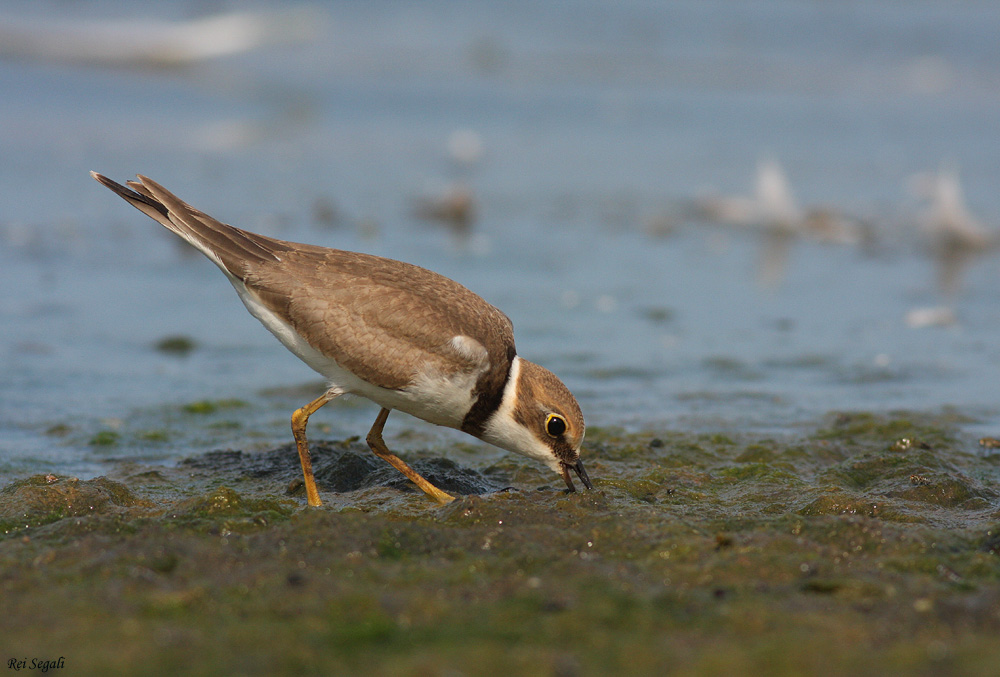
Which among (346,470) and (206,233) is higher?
(206,233)

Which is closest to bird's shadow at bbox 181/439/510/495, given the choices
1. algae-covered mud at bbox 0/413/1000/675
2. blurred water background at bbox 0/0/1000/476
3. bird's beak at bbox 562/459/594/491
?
algae-covered mud at bbox 0/413/1000/675

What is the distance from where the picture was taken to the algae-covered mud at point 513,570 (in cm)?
351

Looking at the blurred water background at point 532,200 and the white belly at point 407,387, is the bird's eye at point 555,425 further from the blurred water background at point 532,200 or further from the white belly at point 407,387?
the blurred water background at point 532,200

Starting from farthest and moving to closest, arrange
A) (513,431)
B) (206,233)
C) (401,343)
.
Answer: (206,233)
(513,431)
(401,343)

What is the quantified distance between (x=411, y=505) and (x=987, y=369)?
5.62 metres

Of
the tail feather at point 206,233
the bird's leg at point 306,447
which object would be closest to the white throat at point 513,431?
the bird's leg at point 306,447

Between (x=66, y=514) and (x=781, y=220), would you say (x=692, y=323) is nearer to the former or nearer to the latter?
(x=781, y=220)

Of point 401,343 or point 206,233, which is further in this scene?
point 206,233

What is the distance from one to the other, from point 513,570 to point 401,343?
1832mm

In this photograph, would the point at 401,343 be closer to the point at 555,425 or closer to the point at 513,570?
the point at 555,425

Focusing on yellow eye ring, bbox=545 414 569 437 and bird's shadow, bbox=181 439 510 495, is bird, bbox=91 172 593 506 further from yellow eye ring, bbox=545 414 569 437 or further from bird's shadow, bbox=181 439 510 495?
bird's shadow, bbox=181 439 510 495

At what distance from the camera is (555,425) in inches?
232

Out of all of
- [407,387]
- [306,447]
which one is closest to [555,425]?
[407,387]

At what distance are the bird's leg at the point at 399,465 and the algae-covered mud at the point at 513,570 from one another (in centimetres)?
10
